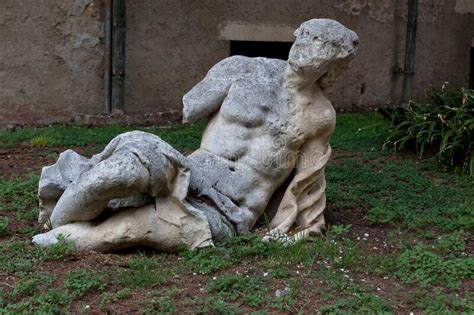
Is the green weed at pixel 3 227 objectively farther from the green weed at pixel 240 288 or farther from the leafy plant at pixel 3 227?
the green weed at pixel 240 288

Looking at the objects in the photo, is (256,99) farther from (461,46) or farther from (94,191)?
(461,46)

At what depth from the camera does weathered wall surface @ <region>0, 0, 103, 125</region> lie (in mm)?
7832

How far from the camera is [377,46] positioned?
10320 millimetres

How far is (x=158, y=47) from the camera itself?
8.57 metres

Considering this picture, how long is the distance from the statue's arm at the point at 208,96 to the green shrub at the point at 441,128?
2.84 metres

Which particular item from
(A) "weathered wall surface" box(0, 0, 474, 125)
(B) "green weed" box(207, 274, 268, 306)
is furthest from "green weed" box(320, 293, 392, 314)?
(A) "weathered wall surface" box(0, 0, 474, 125)

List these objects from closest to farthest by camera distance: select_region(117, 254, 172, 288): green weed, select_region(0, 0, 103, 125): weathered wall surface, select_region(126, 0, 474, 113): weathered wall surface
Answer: select_region(117, 254, 172, 288): green weed → select_region(0, 0, 103, 125): weathered wall surface → select_region(126, 0, 474, 113): weathered wall surface

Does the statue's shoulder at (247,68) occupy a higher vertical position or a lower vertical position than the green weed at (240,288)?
higher

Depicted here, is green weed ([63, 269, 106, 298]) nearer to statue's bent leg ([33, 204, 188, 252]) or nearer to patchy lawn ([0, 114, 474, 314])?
patchy lawn ([0, 114, 474, 314])

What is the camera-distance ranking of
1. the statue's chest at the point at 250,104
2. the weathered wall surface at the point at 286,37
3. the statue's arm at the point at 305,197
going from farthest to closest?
1. the weathered wall surface at the point at 286,37
2. the statue's arm at the point at 305,197
3. the statue's chest at the point at 250,104

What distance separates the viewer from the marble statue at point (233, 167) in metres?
3.89

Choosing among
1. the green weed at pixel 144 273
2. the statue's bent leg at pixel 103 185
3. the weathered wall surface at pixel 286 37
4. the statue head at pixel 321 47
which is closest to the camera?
the green weed at pixel 144 273

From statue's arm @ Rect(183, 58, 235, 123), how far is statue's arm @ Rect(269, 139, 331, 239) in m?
0.56

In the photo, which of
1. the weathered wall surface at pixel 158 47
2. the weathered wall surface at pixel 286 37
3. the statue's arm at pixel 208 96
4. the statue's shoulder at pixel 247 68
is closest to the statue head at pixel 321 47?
the statue's shoulder at pixel 247 68
